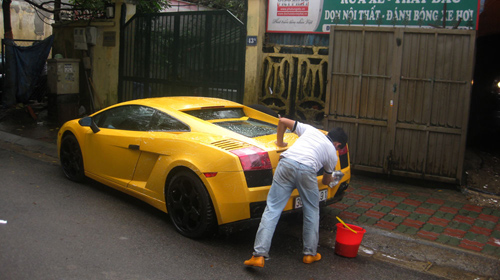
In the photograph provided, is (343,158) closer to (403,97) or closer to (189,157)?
(189,157)

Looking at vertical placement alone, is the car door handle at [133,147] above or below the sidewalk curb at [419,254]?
above

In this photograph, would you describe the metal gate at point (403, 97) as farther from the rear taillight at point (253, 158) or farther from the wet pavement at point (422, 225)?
the rear taillight at point (253, 158)

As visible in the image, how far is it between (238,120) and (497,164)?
208 inches

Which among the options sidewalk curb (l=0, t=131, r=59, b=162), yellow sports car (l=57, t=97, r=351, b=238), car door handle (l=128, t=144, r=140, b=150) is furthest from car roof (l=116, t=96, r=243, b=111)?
sidewalk curb (l=0, t=131, r=59, b=162)

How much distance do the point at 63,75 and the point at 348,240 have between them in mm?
9515

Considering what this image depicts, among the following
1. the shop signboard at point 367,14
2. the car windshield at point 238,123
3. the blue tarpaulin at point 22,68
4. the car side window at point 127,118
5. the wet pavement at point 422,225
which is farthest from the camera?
the blue tarpaulin at point 22,68

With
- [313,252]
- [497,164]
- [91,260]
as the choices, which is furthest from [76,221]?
[497,164]

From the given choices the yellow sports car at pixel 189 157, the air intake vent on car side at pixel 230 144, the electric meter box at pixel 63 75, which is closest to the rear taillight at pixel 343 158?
the yellow sports car at pixel 189 157

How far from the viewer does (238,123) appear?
5.96 metres

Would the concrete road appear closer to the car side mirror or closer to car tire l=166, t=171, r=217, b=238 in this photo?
car tire l=166, t=171, r=217, b=238

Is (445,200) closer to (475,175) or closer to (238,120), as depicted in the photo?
(475,175)

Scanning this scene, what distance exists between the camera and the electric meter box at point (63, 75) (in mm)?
12031

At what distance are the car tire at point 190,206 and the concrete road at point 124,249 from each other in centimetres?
14

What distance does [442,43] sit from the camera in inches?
283
